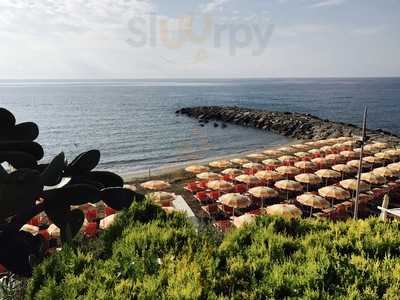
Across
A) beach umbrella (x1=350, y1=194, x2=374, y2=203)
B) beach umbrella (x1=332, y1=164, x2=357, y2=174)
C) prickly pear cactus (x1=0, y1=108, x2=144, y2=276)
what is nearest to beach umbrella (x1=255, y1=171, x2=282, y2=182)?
beach umbrella (x1=332, y1=164, x2=357, y2=174)

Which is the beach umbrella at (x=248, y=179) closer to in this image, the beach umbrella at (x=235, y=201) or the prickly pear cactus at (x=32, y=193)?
the beach umbrella at (x=235, y=201)

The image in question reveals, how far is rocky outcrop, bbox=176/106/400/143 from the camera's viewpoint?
50844mm

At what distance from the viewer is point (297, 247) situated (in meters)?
5.89

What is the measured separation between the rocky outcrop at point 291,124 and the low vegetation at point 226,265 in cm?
4438

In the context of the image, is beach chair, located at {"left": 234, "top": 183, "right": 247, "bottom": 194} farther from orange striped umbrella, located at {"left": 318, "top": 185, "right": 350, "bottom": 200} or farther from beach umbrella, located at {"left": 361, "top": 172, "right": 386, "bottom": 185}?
beach umbrella, located at {"left": 361, "top": 172, "right": 386, "bottom": 185}

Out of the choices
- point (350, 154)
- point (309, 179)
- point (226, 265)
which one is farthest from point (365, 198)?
point (226, 265)

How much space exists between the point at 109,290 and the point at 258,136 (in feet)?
171

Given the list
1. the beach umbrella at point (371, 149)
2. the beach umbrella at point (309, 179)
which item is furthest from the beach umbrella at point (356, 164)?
the beach umbrella at point (309, 179)

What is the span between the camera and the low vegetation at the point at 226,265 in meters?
4.36

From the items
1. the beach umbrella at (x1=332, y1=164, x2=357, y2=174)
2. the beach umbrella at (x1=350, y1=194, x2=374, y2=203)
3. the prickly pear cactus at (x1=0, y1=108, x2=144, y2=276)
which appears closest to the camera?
the prickly pear cactus at (x1=0, y1=108, x2=144, y2=276)

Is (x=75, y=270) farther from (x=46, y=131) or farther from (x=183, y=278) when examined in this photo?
→ (x=46, y=131)

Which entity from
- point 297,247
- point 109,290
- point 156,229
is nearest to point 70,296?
point 109,290

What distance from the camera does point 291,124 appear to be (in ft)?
194

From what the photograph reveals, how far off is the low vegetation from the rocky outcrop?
44.4 meters
